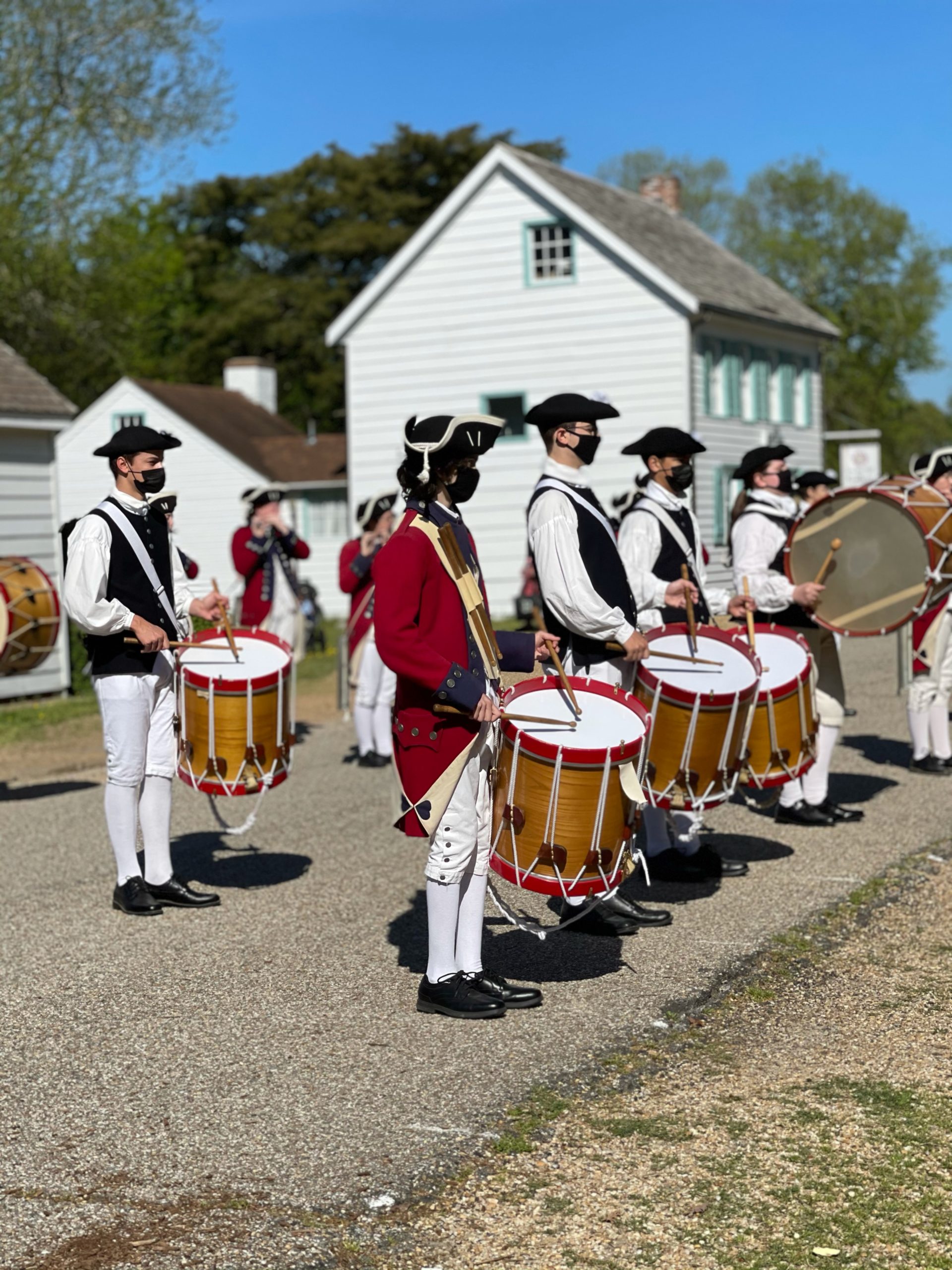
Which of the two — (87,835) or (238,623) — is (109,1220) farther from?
(238,623)

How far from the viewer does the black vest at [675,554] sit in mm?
7578

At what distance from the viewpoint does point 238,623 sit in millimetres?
14281

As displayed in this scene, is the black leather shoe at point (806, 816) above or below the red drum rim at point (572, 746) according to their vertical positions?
below

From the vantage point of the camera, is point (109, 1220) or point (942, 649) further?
point (942, 649)

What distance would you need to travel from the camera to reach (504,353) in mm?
30141

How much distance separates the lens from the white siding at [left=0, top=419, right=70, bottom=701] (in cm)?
1789

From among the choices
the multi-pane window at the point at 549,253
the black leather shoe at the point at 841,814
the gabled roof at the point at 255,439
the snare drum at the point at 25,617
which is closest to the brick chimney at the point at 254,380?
the gabled roof at the point at 255,439

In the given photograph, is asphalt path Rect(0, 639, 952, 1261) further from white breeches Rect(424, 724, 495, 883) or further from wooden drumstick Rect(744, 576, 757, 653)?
wooden drumstick Rect(744, 576, 757, 653)

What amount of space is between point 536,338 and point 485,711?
2497cm

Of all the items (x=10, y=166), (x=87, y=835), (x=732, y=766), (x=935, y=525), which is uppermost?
(x=10, y=166)

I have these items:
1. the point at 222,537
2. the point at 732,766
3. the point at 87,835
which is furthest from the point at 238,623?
the point at 222,537

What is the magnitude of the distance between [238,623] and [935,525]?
7027 millimetres

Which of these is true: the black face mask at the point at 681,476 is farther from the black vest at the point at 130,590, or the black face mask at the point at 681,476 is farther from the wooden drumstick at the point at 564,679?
the black vest at the point at 130,590

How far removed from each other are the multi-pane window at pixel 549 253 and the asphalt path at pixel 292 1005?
69.0 feet
